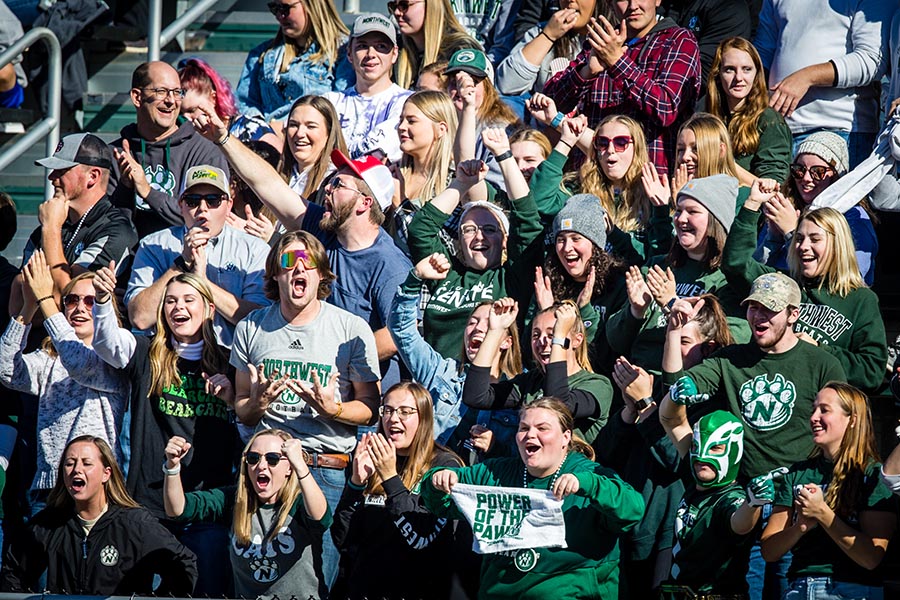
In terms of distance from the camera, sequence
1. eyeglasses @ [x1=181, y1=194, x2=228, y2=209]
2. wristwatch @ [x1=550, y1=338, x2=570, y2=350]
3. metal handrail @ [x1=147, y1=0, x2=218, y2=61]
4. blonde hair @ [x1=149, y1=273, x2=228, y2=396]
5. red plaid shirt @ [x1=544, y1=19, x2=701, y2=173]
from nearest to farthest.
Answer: wristwatch @ [x1=550, y1=338, x2=570, y2=350], blonde hair @ [x1=149, y1=273, x2=228, y2=396], eyeglasses @ [x1=181, y1=194, x2=228, y2=209], red plaid shirt @ [x1=544, y1=19, x2=701, y2=173], metal handrail @ [x1=147, y1=0, x2=218, y2=61]

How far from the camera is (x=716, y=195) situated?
7.56m

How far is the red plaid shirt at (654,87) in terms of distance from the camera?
868 cm

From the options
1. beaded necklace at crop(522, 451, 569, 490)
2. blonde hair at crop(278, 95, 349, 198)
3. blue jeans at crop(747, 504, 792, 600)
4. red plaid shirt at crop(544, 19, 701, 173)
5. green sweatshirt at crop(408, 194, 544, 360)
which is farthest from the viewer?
blonde hair at crop(278, 95, 349, 198)

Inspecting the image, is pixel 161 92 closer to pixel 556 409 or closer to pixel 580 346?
pixel 580 346

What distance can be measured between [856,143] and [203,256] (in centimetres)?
363

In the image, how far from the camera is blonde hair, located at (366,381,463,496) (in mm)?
7090

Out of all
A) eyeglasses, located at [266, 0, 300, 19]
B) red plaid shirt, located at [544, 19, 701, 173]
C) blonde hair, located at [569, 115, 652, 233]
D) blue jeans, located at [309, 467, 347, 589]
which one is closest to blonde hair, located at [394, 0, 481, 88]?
eyeglasses, located at [266, 0, 300, 19]

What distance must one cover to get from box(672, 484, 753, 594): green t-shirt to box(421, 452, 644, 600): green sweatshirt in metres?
0.24

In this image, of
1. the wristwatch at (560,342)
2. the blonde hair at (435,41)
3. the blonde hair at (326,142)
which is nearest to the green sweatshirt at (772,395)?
the wristwatch at (560,342)

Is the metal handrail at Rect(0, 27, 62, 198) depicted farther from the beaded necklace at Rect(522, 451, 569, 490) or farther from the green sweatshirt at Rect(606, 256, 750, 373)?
the beaded necklace at Rect(522, 451, 569, 490)

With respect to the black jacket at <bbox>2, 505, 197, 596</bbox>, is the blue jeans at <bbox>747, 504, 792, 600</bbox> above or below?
above

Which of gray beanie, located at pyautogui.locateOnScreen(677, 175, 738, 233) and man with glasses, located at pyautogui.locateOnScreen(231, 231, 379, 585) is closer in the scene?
man with glasses, located at pyautogui.locateOnScreen(231, 231, 379, 585)

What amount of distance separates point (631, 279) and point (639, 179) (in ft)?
3.56

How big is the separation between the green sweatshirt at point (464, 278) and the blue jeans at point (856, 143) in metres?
1.73
